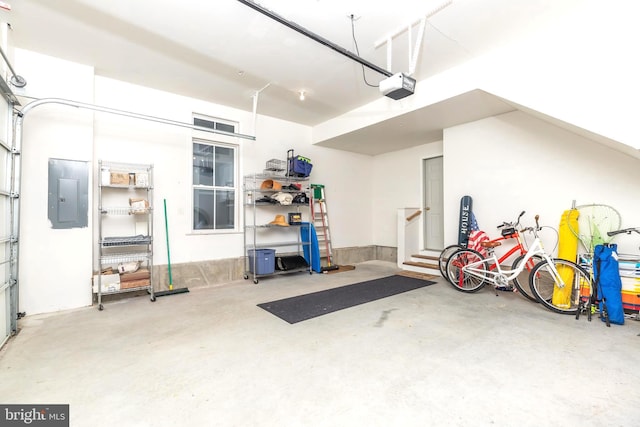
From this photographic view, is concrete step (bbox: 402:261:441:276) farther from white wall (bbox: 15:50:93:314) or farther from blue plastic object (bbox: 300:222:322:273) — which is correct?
white wall (bbox: 15:50:93:314)

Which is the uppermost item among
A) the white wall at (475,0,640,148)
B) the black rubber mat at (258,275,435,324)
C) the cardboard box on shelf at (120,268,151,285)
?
the white wall at (475,0,640,148)

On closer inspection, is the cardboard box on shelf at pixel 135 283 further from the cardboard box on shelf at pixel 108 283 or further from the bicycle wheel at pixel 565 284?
the bicycle wheel at pixel 565 284

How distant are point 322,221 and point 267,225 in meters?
1.53

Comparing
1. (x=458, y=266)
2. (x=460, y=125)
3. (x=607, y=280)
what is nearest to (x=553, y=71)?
(x=460, y=125)

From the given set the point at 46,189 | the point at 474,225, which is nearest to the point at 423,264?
the point at 474,225

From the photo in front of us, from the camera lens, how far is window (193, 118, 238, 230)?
190 inches

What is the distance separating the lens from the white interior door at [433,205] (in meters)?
6.08

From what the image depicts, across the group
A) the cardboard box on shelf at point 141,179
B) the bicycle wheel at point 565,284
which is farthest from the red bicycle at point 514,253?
the cardboard box on shelf at point 141,179

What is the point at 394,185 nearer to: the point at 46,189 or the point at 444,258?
the point at 444,258

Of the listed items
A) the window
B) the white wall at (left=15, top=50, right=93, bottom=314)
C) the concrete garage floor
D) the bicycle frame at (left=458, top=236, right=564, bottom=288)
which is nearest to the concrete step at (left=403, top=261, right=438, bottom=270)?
the bicycle frame at (left=458, top=236, right=564, bottom=288)

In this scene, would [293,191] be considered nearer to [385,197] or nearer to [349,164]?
[349,164]

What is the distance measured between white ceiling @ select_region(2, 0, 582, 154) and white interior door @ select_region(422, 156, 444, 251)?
66.3 inches

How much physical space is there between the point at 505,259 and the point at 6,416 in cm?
534

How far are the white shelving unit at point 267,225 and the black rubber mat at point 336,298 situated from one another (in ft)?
4.00
